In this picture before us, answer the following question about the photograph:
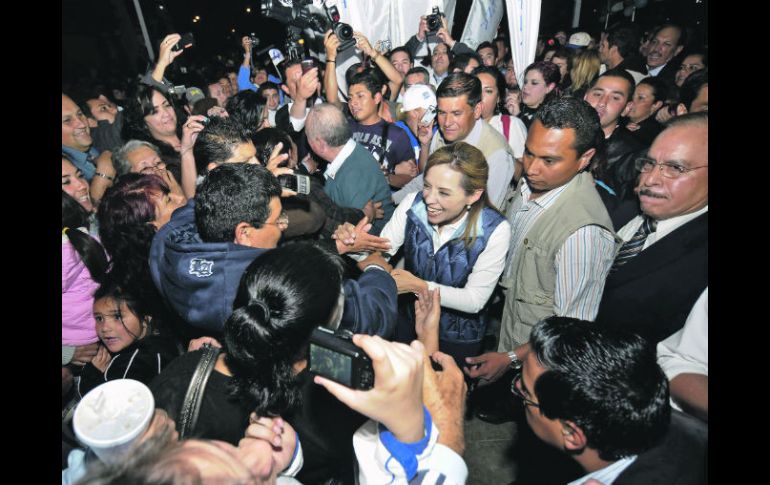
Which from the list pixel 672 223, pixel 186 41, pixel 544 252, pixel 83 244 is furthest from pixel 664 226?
pixel 186 41

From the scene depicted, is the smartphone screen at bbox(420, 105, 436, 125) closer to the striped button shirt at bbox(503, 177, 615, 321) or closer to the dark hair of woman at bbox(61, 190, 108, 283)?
the striped button shirt at bbox(503, 177, 615, 321)

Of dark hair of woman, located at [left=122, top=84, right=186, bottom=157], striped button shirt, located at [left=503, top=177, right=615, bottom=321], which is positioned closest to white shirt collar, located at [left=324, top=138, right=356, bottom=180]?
striped button shirt, located at [left=503, top=177, right=615, bottom=321]

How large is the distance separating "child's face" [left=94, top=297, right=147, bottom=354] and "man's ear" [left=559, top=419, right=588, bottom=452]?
2428 mm

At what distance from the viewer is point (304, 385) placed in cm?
142

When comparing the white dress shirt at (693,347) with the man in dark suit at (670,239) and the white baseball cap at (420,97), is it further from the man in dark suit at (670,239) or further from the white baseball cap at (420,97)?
the white baseball cap at (420,97)

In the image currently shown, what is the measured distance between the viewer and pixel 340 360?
39.1 inches

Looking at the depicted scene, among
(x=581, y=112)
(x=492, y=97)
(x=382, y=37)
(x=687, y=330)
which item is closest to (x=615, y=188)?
(x=581, y=112)

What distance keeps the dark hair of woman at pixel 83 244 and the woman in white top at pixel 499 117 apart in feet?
11.2

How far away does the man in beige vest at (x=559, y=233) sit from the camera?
82.5 inches

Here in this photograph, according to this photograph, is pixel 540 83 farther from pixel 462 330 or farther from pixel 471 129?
pixel 462 330

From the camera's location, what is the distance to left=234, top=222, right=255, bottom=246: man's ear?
187 cm

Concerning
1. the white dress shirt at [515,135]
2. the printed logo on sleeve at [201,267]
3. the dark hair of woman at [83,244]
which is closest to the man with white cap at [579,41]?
the white dress shirt at [515,135]

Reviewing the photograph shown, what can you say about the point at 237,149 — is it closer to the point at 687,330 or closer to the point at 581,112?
the point at 581,112
